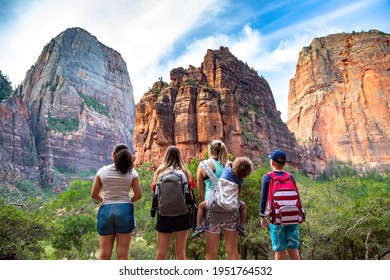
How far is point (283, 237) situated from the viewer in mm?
4320

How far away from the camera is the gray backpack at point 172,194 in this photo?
170 inches

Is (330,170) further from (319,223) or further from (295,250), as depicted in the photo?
(295,250)

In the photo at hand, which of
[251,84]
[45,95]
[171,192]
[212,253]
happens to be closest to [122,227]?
[171,192]

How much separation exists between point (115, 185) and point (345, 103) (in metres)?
86.0

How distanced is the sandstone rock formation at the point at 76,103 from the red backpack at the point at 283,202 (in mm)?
84350

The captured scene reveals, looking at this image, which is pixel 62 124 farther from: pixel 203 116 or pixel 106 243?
pixel 106 243

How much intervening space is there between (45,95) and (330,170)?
81262 millimetres

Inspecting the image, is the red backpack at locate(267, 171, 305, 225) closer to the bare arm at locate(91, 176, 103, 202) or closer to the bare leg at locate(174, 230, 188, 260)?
the bare leg at locate(174, 230, 188, 260)

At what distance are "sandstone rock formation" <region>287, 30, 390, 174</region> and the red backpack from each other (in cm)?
6702

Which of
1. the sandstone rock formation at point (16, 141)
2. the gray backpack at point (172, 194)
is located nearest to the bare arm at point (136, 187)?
the gray backpack at point (172, 194)

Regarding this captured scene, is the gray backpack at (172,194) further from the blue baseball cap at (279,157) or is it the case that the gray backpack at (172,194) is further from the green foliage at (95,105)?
the green foliage at (95,105)

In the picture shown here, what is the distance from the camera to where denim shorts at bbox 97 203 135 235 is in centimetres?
426

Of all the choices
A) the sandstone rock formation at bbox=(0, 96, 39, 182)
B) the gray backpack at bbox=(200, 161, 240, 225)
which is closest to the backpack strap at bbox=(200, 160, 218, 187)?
the gray backpack at bbox=(200, 161, 240, 225)

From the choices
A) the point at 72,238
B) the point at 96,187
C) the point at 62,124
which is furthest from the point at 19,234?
the point at 62,124
